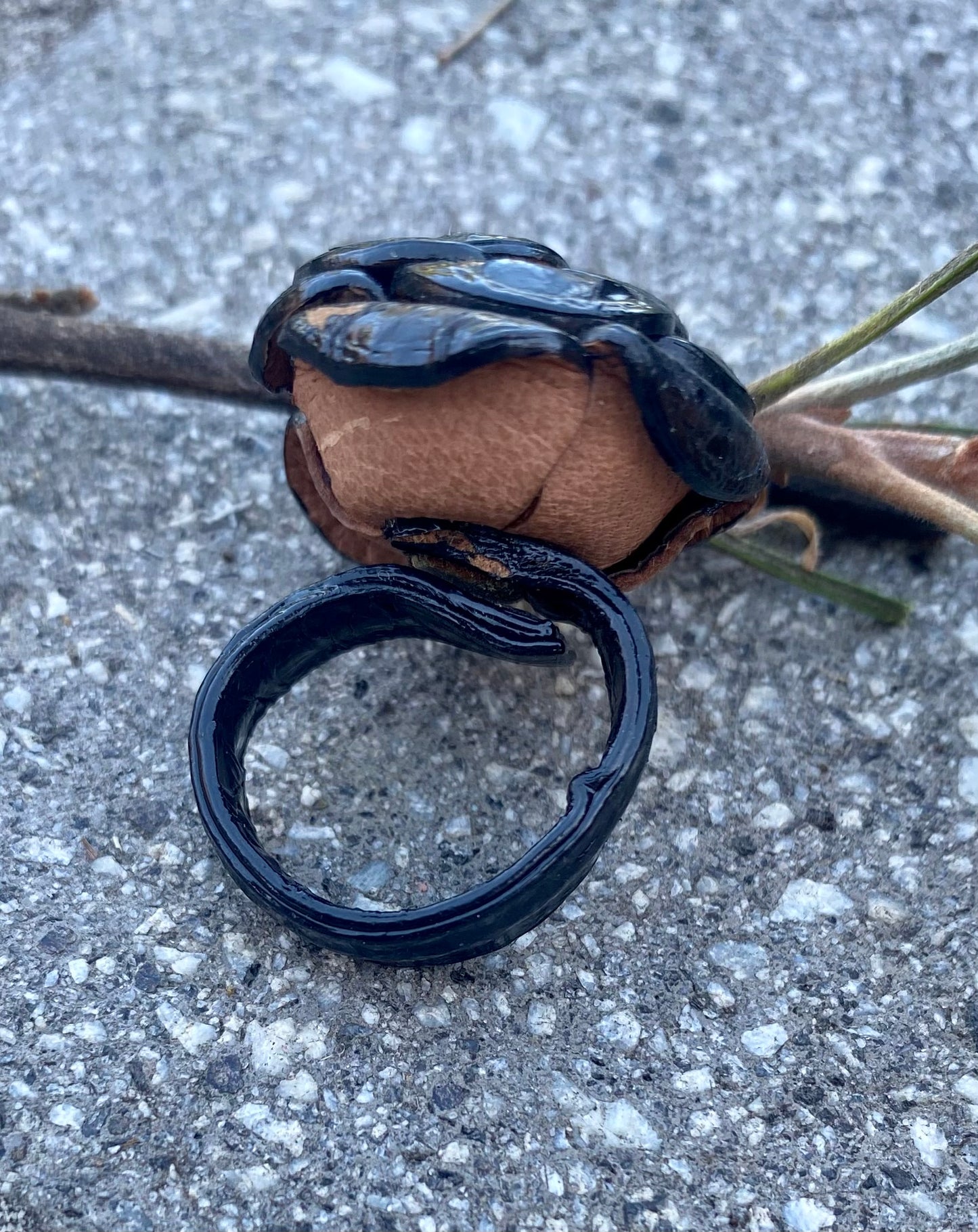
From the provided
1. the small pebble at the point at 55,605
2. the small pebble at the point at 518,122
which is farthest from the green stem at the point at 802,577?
the small pebble at the point at 518,122

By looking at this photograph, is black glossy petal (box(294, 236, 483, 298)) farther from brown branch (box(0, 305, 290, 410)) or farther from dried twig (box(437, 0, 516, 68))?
dried twig (box(437, 0, 516, 68))

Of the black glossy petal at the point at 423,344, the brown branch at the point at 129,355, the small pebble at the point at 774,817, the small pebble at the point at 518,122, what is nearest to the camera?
the black glossy petal at the point at 423,344

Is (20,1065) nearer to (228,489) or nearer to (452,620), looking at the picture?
(452,620)

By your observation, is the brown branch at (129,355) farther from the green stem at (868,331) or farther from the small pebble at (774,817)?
the small pebble at (774,817)

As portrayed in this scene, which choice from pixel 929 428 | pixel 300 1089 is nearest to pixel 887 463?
pixel 929 428

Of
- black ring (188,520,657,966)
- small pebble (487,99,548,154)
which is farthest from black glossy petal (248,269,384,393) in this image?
small pebble (487,99,548,154)

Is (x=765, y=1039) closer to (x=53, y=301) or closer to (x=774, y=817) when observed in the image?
(x=774, y=817)

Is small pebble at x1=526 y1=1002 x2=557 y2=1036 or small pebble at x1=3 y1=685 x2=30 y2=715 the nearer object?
small pebble at x1=526 y1=1002 x2=557 y2=1036
